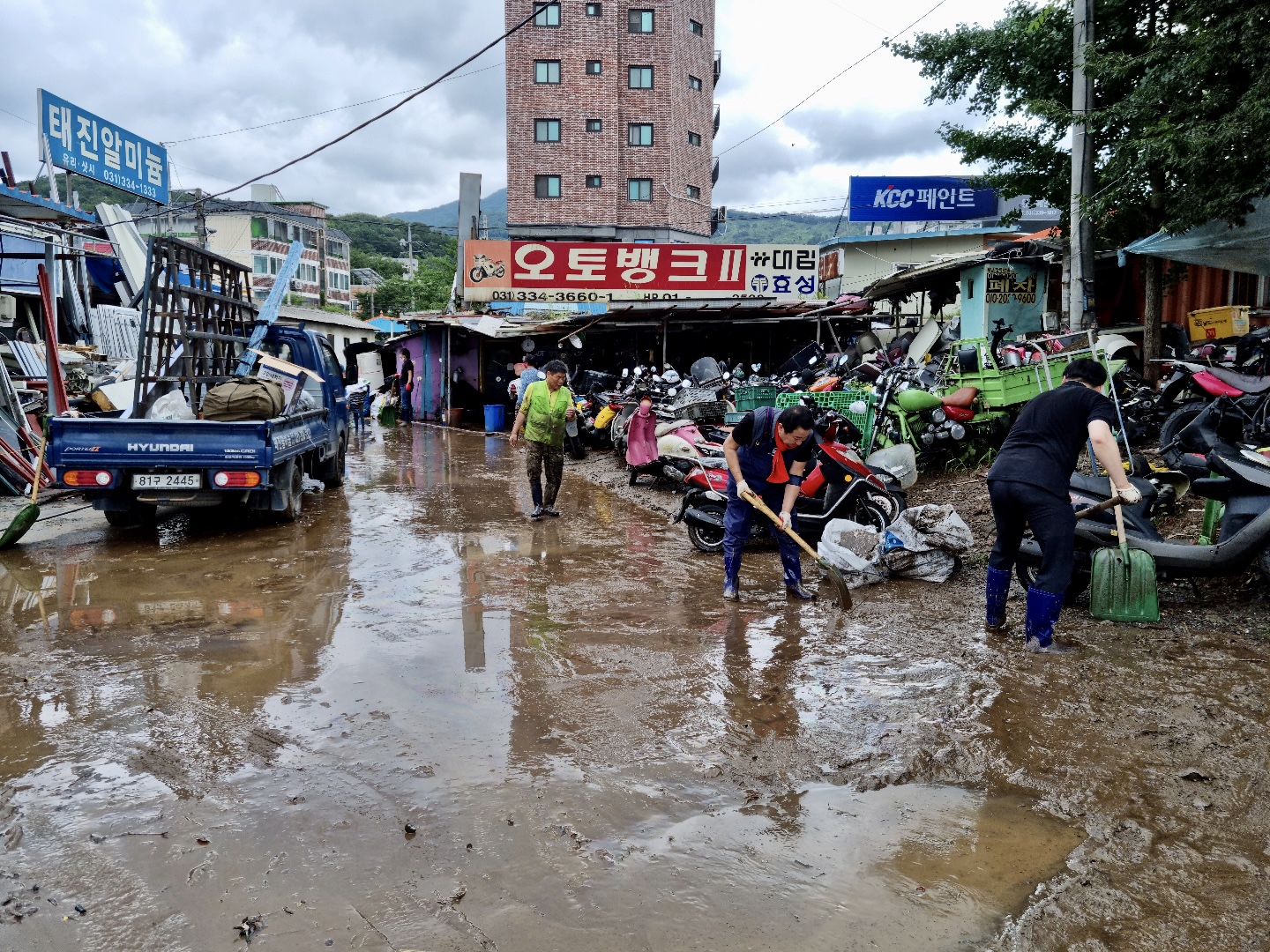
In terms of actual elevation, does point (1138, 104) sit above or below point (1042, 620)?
above

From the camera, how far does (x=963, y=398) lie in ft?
33.1

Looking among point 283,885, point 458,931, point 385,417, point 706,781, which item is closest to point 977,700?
point 706,781

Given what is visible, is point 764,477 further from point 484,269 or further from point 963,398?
point 484,269

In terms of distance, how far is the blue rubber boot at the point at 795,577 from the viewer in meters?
6.45

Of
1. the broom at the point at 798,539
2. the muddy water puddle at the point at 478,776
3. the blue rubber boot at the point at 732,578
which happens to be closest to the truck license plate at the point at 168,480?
the muddy water puddle at the point at 478,776

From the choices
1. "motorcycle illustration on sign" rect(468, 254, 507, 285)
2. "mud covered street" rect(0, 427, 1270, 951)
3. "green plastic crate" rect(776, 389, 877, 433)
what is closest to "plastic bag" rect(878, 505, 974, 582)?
"mud covered street" rect(0, 427, 1270, 951)

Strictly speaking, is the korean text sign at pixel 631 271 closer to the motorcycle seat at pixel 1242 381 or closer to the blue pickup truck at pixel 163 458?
the blue pickup truck at pixel 163 458

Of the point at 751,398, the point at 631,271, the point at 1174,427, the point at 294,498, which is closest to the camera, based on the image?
the point at 1174,427

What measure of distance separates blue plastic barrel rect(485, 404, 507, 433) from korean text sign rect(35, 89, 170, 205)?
792 cm

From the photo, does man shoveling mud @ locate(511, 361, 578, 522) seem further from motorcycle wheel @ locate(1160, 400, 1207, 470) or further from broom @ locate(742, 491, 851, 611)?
motorcycle wheel @ locate(1160, 400, 1207, 470)

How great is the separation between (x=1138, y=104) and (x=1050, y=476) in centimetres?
604

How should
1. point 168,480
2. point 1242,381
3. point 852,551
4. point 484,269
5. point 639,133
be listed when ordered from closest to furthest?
point 852,551 → point 1242,381 → point 168,480 → point 484,269 → point 639,133

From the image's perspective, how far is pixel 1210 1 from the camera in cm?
804

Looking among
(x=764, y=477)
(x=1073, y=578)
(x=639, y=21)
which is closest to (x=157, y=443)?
(x=764, y=477)
